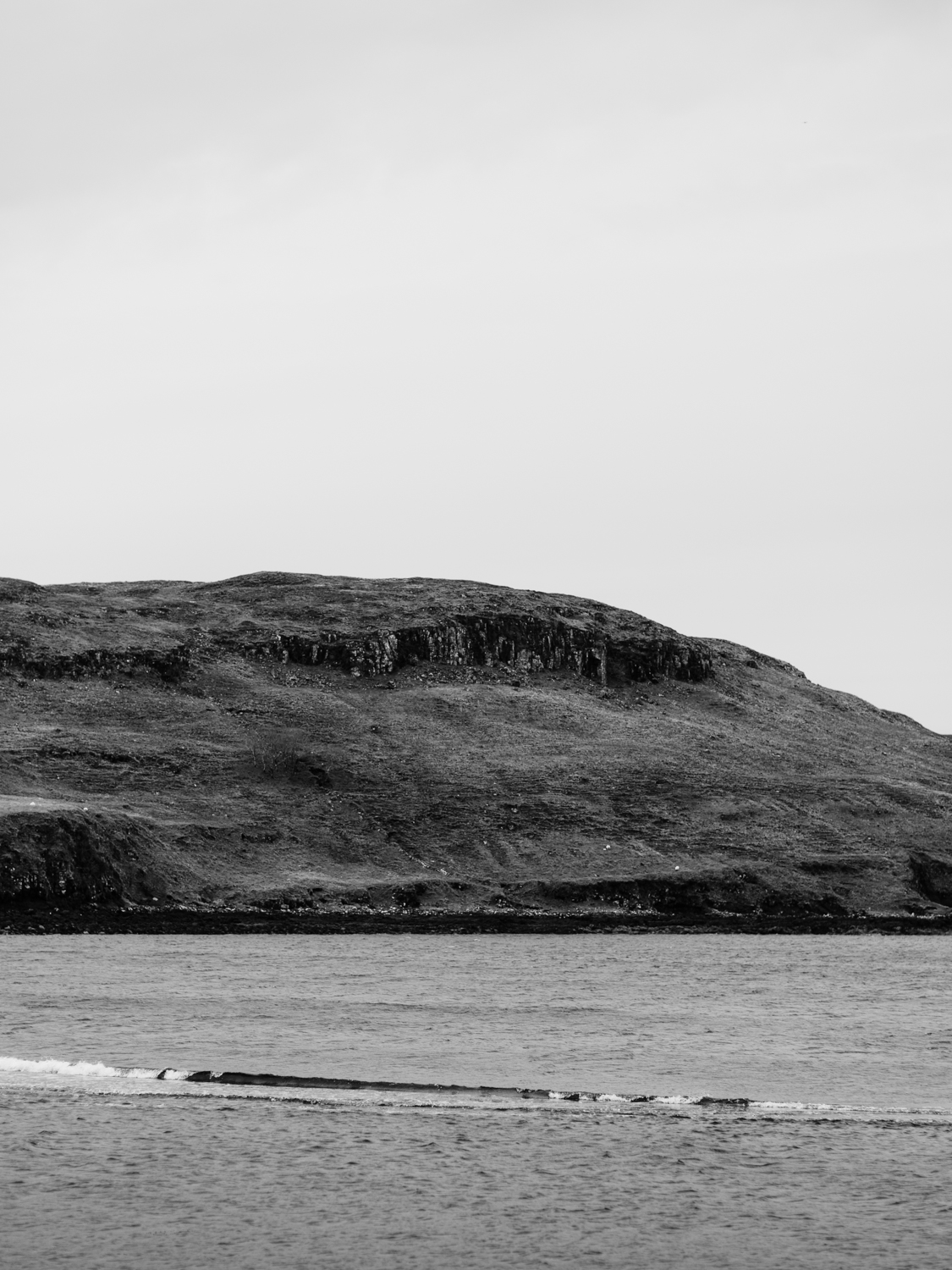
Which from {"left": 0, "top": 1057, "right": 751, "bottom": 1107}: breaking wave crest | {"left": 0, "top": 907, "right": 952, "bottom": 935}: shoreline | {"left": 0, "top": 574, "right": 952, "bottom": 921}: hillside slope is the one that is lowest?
{"left": 0, "top": 907, "right": 952, "bottom": 935}: shoreline

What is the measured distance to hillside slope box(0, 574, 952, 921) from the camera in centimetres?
12138

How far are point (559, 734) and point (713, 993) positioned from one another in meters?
110

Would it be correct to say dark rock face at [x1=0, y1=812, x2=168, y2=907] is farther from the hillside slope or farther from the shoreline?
the shoreline

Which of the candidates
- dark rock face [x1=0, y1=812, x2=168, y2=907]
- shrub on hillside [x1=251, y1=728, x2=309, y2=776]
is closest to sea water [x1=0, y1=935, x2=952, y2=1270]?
dark rock face [x1=0, y1=812, x2=168, y2=907]

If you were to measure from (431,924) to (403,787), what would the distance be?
119ft

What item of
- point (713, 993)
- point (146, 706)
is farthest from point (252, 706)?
point (713, 993)

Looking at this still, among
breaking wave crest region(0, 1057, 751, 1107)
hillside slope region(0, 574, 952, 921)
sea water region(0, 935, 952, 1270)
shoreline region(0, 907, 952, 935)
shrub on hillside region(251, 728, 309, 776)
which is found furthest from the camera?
shrub on hillside region(251, 728, 309, 776)

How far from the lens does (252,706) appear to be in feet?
549

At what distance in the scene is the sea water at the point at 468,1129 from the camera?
1919cm

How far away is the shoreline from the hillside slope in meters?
2.84

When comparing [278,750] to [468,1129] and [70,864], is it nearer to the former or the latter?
[70,864]

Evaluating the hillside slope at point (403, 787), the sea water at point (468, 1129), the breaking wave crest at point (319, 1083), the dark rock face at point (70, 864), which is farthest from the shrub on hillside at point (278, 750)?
the breaking wave crest at point (319, 1083)

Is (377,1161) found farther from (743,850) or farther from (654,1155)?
(743,850)

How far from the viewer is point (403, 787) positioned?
14775 centimetres
